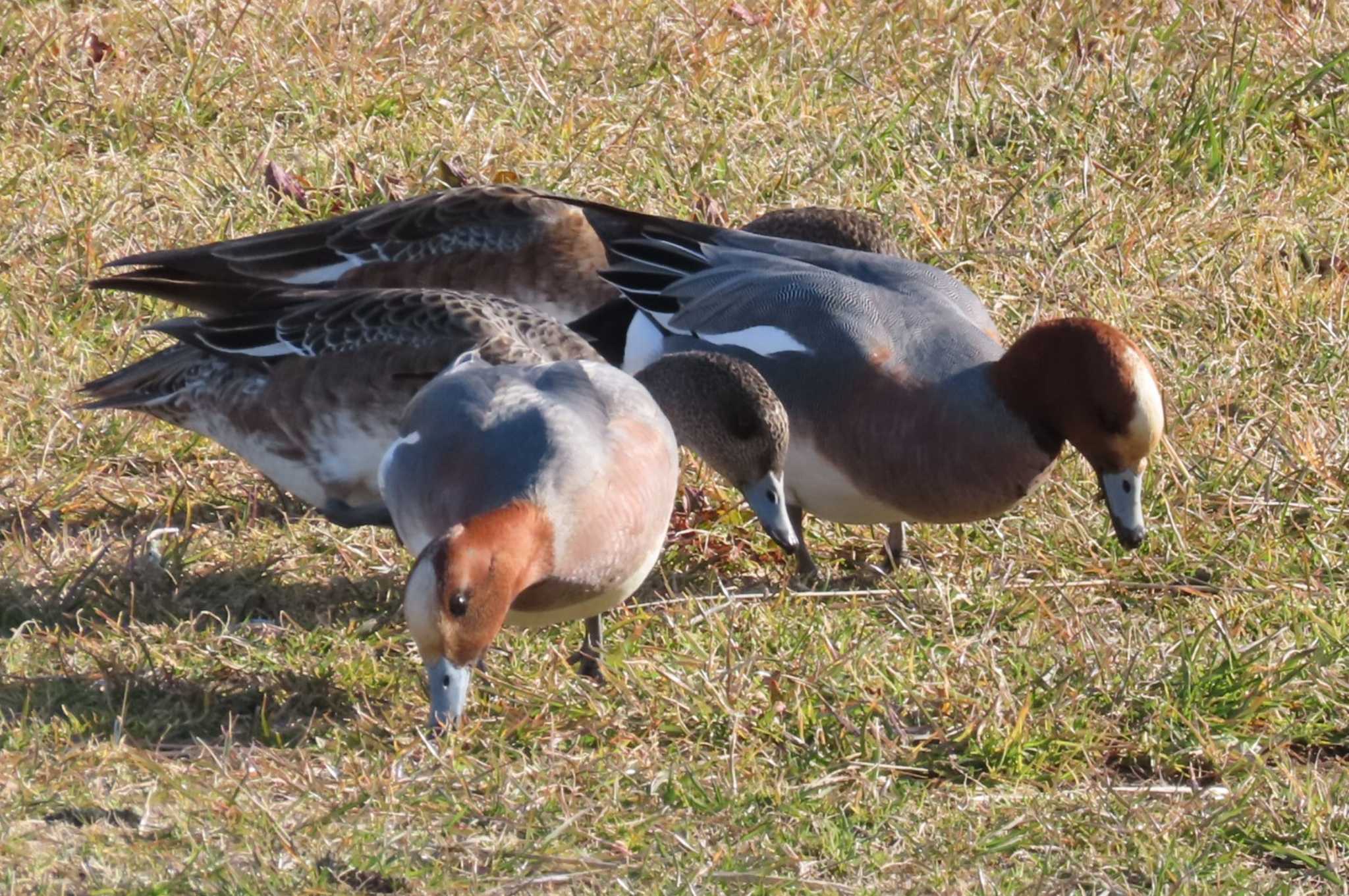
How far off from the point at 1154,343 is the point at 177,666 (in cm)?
269

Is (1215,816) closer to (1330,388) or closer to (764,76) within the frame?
(1330,388)

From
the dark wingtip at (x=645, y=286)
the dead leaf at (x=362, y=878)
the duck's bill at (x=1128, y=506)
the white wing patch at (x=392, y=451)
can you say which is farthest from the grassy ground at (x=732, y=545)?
the dark wingtip at (x=645, y=286)

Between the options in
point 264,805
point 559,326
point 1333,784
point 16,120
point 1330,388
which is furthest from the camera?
point 16,120

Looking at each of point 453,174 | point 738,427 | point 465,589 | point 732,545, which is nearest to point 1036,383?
point 738,427

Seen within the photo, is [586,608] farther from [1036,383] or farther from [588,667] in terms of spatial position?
[1036,383]

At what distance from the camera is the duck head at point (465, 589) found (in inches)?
123

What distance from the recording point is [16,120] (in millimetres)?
5996

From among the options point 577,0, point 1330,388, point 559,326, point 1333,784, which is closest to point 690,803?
point 1333,784

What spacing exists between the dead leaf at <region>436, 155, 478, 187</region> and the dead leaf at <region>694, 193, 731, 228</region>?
66cm

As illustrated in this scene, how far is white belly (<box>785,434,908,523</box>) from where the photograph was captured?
4.19 metres

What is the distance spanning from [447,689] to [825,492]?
1253mm

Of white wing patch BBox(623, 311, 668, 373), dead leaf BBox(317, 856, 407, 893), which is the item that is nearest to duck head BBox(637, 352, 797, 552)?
white wing patch BBox(623, 311, 668, 373)

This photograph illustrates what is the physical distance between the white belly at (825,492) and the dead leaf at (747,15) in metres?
2.75

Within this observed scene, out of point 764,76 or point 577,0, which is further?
point 577,0
